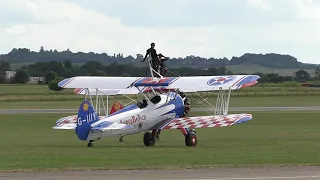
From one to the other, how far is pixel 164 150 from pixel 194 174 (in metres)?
7.31

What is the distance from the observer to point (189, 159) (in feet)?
66.0

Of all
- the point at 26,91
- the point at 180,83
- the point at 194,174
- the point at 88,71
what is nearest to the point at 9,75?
the point at 88,71

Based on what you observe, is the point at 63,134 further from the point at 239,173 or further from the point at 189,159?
the point at 239,173

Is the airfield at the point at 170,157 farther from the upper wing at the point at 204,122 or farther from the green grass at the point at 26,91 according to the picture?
the green grass at the point at 26,91

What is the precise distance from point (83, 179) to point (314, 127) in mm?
23202

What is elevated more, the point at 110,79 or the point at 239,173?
the point at 110,79

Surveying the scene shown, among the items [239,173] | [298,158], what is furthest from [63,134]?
[239,173]

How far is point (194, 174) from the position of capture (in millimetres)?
16609

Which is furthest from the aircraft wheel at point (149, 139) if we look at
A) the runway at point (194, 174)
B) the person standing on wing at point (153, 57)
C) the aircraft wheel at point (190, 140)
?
the runway at point (194, 174)

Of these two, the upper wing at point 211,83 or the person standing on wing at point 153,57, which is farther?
the person standing on wing at point 153,57

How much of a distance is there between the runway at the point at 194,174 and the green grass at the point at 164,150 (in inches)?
40.0

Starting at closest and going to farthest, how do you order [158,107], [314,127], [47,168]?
[47,168] < [158,107] < [314,127]

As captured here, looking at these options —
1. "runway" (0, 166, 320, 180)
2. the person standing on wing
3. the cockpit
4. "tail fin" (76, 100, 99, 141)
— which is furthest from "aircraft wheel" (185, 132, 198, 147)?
"runway" (0, 166, 320, 180)

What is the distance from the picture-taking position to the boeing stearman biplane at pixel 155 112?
981 inches
